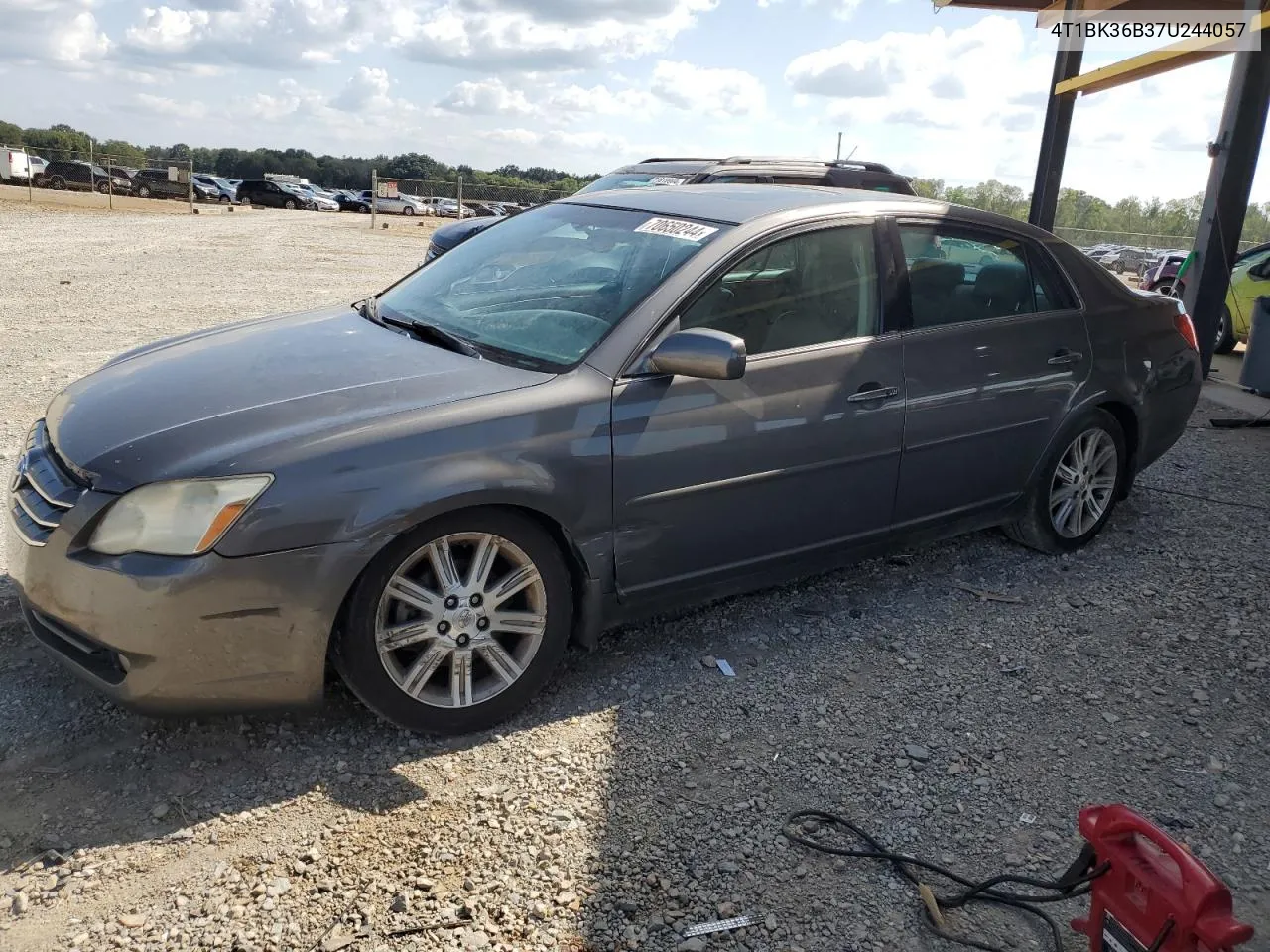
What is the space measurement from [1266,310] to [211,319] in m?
9.93

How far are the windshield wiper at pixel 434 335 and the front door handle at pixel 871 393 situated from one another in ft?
4.60

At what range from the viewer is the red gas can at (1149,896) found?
1949 mm

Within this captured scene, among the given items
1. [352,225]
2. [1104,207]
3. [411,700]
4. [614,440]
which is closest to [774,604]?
[614,440]

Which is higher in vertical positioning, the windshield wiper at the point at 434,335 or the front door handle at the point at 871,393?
the windshield wiper at the point at 434,335

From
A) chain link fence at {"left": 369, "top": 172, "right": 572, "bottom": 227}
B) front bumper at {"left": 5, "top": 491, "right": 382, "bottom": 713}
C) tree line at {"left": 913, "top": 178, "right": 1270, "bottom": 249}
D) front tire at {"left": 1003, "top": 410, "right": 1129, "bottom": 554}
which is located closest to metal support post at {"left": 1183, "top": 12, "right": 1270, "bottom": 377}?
front tire at {"left": 1003, "top": 410, "right": 1129, "bottom": 554}

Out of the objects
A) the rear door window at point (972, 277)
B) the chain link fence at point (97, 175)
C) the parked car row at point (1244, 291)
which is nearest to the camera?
the rear door window at point (972, 277)

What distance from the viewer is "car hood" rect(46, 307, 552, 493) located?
2865mm

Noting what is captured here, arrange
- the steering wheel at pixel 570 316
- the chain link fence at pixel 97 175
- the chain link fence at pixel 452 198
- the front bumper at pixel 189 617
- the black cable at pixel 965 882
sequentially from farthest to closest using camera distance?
1. the chain link fence at pixel 452 198
2. the chain link fence at pixel 97 175
3. the steering wheel at pixel 570 316
4. the front bumper at pixel 189 617
5. the black cable at pixel 965 882

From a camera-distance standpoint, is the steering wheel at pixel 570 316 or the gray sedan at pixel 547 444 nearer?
the gray sedan at pixel 547 444

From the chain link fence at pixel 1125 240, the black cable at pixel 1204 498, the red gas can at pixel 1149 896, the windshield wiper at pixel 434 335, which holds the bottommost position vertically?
the black cable at pixel 1204 498

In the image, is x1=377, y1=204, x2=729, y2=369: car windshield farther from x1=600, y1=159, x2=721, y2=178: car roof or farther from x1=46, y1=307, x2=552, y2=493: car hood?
x1=600, y1=159, x2=721, y2=178: car roof

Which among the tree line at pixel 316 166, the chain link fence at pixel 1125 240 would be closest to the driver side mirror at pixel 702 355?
the chain link fence at pixel 1125 240

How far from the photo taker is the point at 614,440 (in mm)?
3309

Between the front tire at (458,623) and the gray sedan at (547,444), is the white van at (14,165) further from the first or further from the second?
the front tire at (458,623)
